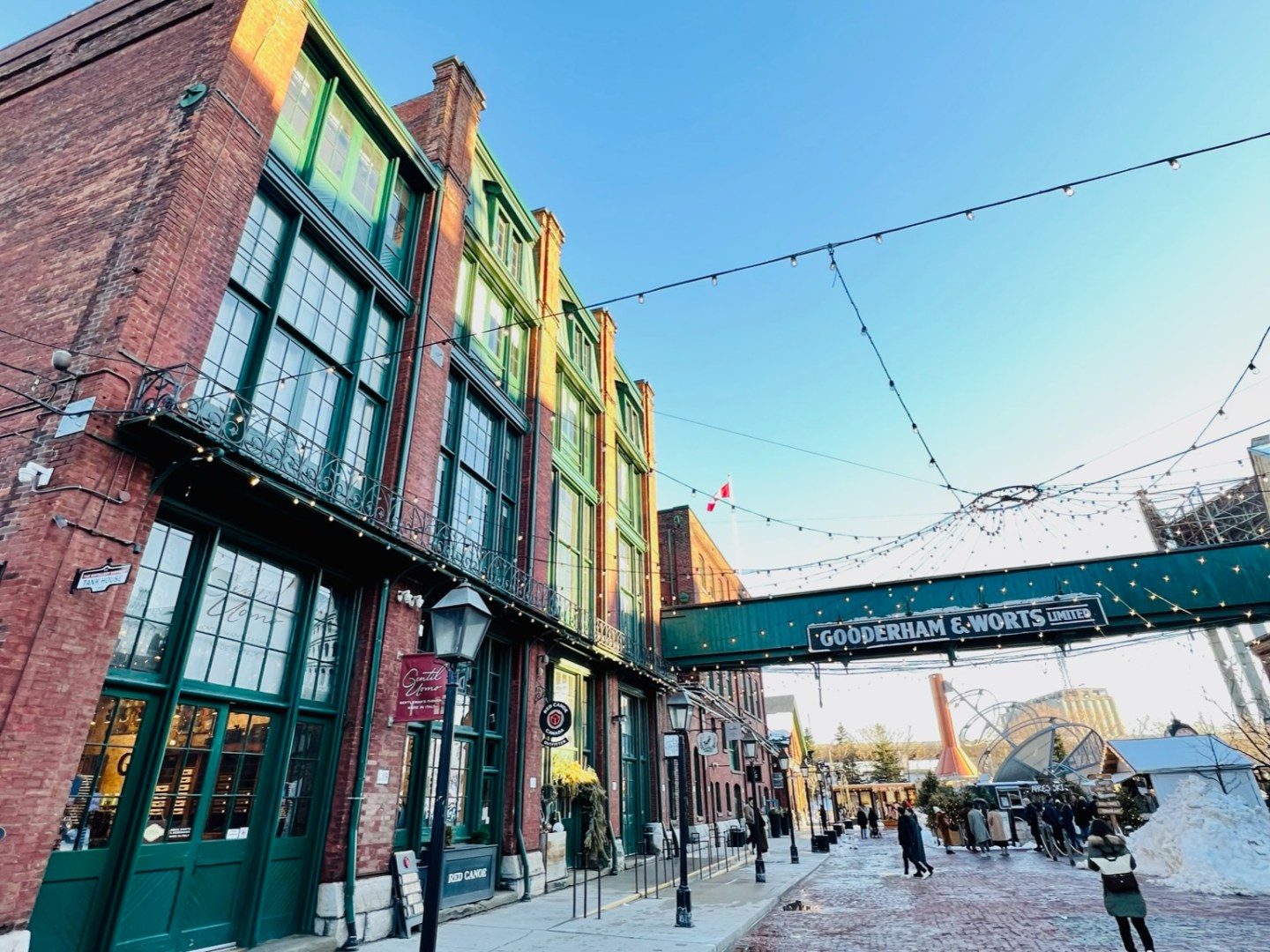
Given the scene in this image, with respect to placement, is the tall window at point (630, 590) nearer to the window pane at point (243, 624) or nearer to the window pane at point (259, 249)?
the window pane at point (243, 624)

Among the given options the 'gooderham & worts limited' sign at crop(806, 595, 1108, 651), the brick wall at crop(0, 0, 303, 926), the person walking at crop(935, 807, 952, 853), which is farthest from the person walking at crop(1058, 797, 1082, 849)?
the brick wall at crop(0, 0, 303, 926)

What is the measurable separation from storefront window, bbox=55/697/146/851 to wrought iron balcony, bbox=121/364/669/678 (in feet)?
9.34

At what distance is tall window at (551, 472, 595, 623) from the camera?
18.0 m

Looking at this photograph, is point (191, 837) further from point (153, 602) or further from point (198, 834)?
point (153, 602)

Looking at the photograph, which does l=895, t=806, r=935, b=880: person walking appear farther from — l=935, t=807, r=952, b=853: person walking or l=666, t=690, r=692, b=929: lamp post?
l=935, t=807, r=952, b=853: person walking

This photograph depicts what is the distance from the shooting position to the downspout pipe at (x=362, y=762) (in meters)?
8.48

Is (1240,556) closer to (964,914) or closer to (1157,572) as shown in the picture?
(1157,572)

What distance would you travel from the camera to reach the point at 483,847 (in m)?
11.5

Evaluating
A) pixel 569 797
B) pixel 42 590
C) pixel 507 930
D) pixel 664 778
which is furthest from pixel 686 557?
pixel 42 590

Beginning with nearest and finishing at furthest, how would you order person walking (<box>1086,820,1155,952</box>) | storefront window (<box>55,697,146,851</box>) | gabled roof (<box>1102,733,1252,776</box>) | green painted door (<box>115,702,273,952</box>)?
storefront window (<box>55,697,146,851</box>)
green painted door (<box>115,702,273,952</box>)
person walking (<box>1086,820,1155,952</box>)
gabled roof (<box>1102,733,1252,776</box>)

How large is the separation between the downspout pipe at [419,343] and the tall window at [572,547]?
6657 millimetres

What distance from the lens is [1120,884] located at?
7430 mm

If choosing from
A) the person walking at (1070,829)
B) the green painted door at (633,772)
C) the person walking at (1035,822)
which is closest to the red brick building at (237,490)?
the green painted door at (633,772)

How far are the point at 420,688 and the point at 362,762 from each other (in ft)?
3.94
